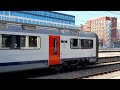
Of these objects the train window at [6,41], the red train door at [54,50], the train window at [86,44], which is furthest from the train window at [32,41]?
the train window at [86,44]

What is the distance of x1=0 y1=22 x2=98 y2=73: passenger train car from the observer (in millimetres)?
12602

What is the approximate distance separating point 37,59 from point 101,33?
359 ft

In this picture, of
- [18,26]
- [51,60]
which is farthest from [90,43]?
[18,26]

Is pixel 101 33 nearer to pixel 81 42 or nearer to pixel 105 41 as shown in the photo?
pixel 105 41

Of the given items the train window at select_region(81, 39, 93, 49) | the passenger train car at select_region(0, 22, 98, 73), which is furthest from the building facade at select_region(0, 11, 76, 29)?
the passenger train car at select_region(0, 22, 98, 73)

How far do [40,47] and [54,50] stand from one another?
1.44 meters

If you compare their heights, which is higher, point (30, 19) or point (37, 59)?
point (30, 19)

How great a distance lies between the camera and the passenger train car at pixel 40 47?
41.3ft

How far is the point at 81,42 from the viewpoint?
18766 mm

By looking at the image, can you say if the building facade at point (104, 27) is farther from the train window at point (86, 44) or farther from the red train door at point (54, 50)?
the red train door at point (54, 50)

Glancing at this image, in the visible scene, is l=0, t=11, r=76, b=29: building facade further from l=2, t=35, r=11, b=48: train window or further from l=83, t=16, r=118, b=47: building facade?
l=2, t=35, r=11, b=48: train window

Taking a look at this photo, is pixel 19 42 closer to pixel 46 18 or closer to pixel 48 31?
pixel 48 31

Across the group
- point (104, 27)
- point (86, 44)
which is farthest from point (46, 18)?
point (86, 44)
